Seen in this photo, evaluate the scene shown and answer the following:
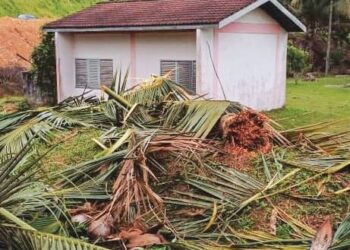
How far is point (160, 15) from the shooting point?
1436cm

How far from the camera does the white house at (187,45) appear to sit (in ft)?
44.6

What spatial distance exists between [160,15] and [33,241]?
11.6 meters

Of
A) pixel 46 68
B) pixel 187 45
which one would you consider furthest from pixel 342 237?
pixel 46 68

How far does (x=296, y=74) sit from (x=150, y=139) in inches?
909

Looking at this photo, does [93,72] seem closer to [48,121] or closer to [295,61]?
[48,121]

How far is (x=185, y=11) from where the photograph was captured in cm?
1409

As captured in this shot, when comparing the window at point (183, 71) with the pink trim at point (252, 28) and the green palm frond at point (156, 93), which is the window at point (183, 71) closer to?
the pink trim at point (252, 28)

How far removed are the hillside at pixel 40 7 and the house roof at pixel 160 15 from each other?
15928 millimetres

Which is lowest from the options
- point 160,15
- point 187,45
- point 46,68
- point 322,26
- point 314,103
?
point 314,103

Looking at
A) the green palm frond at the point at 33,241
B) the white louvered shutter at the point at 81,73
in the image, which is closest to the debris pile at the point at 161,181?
the green palm frond at the point at 33,241

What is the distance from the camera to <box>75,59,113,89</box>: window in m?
16.0

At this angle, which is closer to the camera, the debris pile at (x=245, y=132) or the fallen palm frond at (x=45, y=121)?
the debris pile at (x=245, y=132)

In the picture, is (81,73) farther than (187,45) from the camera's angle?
Yes

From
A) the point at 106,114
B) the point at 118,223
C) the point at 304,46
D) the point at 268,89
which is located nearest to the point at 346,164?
the point at 118,223
